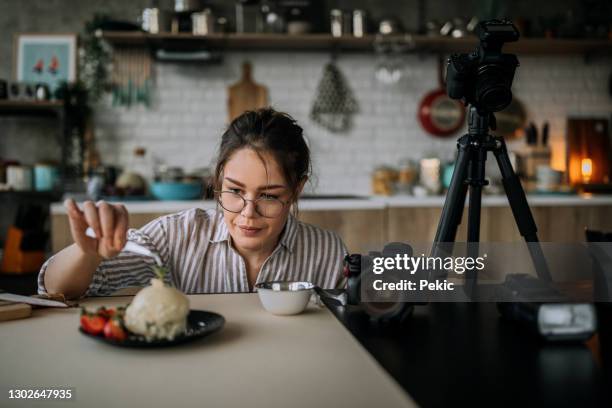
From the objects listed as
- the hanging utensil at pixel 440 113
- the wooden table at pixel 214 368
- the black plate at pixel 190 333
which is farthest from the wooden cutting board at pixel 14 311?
the hanging utensil at pixel 440 113

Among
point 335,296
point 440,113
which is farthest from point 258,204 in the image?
point 440,113

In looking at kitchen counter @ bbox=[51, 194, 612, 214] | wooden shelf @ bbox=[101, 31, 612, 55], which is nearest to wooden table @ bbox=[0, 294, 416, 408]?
kitchen counter @ bbox=[51, 194, 612, 214]

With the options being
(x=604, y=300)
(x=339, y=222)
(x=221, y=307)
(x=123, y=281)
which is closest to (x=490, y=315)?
(x=604, y=300)

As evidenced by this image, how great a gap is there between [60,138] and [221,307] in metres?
3.20

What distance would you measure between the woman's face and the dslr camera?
517mm

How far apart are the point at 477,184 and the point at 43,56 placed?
3666 millimetres

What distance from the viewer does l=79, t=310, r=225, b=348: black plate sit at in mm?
954

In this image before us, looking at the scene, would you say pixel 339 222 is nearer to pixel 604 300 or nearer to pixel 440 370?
pixel 604 300

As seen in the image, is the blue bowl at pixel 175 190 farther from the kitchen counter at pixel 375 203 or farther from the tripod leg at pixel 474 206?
the tripod leg at pixel 474 206

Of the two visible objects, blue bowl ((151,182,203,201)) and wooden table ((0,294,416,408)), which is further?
blue bowl ((151,182,203,201))

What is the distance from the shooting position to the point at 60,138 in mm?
4035

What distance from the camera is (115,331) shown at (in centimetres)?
98

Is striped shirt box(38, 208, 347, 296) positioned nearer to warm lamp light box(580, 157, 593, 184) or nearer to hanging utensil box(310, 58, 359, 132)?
hanging utensil box(310, 58, 359, 132)

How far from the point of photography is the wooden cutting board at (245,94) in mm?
4285
